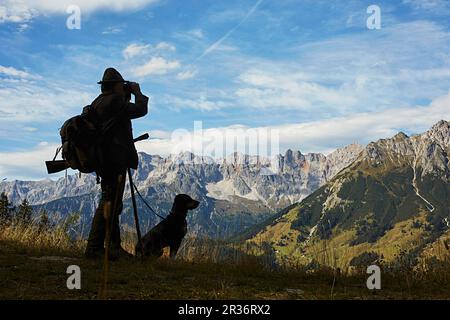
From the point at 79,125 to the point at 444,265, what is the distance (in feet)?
24.1

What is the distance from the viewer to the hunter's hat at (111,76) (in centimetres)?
1047

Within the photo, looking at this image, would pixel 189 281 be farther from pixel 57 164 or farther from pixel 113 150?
pixel 57 164

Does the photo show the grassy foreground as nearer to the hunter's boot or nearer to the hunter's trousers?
the hunter's boot

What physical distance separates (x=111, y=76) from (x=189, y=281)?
5202 mm

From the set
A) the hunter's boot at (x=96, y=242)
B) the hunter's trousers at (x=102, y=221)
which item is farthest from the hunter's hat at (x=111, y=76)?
the hunter's boot at (x=96, y=242)

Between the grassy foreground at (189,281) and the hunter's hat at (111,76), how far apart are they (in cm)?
387

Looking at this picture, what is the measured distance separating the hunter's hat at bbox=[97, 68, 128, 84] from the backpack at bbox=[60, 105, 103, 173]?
3.53ft

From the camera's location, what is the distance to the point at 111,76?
34.5ft
